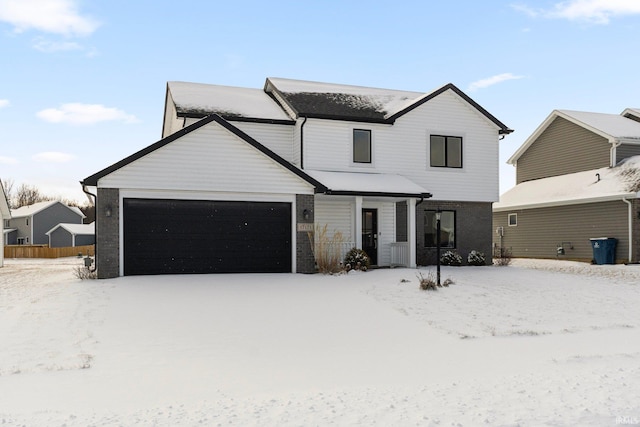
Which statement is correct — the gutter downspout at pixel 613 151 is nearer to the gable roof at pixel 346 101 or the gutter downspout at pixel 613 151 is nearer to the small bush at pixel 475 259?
the gable roof at pixel 346 101

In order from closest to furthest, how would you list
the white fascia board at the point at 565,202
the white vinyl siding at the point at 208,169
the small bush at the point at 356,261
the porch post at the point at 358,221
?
the white vinyl siding at the point at 208,169 → the small bush at the point at 356,261 → the porch post at the point at 358,221 → the white fascia board at the point at 565,202

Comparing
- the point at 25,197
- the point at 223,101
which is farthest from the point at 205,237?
the point at 25,197

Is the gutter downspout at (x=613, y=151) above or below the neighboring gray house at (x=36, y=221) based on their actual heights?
above

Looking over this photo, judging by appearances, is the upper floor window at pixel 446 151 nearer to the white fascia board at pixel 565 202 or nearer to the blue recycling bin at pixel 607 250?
the white fascia board at pixel 565 202

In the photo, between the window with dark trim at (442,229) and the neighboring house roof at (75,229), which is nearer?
the window with dark trim at (442,229)

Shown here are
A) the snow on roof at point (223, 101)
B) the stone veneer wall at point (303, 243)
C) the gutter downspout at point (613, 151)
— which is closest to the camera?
the stone veneer wall at point (303, 243)

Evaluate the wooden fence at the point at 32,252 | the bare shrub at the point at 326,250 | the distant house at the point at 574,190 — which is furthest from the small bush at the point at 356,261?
the wooden fence at the point at 32,252

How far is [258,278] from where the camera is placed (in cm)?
1603

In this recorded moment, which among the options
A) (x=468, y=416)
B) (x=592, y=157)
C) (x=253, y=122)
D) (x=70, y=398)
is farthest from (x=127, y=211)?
(x=592, y=157)

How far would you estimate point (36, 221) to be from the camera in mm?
57031

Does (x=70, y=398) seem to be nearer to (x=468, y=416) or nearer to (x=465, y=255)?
(x=468, y=416)

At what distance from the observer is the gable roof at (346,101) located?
20427mm

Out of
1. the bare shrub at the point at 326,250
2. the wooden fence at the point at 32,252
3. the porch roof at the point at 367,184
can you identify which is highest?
the porch roof at the point at 367,184

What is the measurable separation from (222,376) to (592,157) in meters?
→ 25.9
